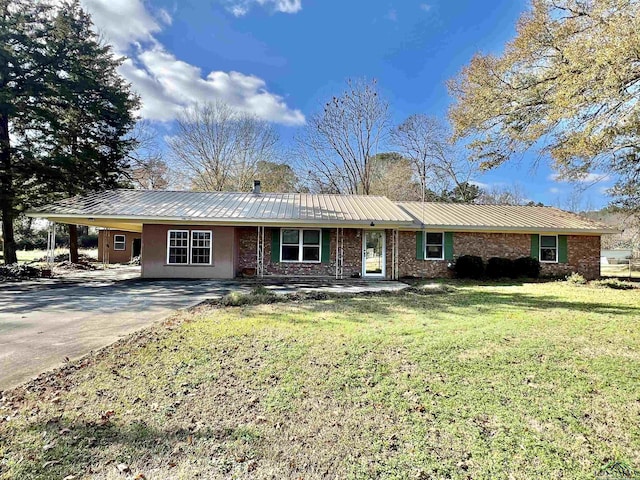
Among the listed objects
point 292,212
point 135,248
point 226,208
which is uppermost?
point 226,208

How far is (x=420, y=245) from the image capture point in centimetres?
1481

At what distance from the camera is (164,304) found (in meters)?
8.02

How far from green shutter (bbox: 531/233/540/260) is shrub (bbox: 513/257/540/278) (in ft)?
2.25

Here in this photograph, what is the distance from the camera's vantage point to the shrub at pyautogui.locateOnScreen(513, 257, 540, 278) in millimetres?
14539

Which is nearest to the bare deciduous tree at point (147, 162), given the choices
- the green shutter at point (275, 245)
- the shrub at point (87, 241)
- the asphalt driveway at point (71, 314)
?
the green shutter at point (275, 245)

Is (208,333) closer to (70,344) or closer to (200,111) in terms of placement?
(70,344)

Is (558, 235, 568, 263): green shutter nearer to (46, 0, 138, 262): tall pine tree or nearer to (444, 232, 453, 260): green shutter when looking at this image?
(444, 232, 453, 260): green shutter

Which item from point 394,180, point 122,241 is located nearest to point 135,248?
point 122,241

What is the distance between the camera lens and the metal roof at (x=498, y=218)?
14703 millimetres

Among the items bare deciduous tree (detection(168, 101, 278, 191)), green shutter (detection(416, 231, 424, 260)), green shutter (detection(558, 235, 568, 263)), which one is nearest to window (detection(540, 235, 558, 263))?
green shutter (detection(558, 235, 568, 263))

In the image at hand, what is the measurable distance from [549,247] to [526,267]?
1996 millimetres

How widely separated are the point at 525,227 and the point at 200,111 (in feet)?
77.2

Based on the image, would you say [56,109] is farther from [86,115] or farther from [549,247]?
[549,247]

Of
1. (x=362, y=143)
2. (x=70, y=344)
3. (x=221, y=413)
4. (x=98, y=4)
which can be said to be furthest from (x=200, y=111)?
(x=221, y=413)
